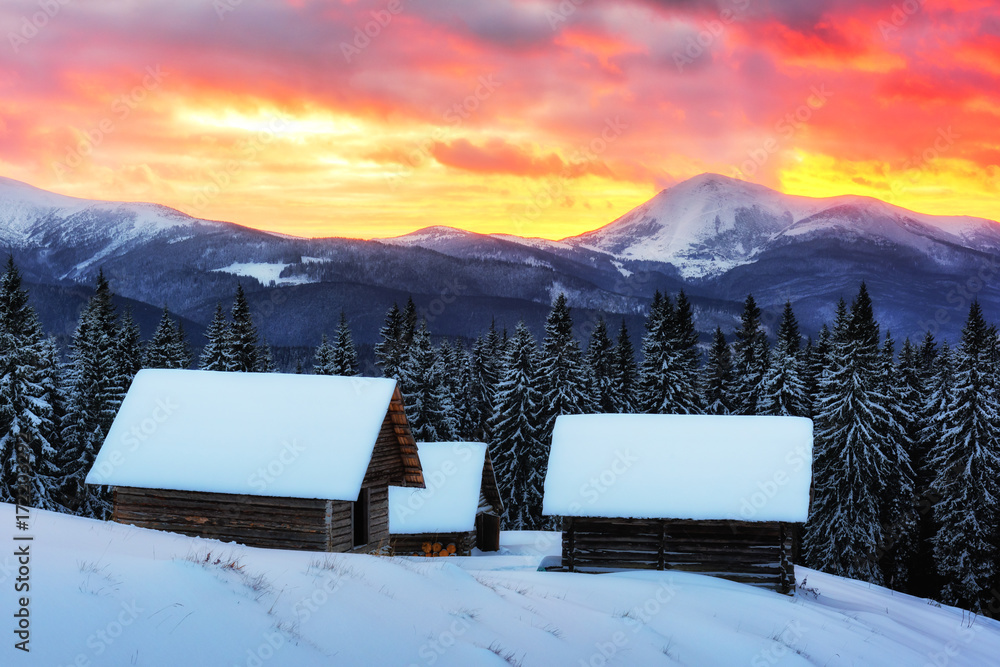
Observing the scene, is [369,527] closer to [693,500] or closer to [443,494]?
[693,500]

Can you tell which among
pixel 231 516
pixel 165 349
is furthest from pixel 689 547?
pixel 165 349

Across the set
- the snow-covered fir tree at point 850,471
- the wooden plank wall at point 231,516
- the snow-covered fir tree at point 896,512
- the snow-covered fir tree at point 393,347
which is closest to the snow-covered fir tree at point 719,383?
the snow-covered fir tree at point 850,471

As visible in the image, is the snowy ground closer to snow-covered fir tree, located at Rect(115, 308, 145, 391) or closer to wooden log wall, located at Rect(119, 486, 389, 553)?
wooden log wall, located at Rect(119, 486, 389, 553)

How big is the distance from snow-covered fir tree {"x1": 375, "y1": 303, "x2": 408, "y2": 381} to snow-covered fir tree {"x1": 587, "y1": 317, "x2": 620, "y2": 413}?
44.6 feet

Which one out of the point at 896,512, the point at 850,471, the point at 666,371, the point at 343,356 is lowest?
the point at 896,512

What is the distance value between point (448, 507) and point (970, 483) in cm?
2893

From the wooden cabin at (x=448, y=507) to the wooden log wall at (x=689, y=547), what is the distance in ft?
32.8

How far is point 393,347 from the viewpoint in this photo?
190ft

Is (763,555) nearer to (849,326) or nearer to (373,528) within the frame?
(373,528)

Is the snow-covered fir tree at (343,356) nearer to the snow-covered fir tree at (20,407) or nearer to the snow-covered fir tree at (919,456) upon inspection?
the snow-covered fir tree at (20,407)

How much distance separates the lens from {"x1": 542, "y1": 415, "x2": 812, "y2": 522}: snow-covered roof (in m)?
24.7

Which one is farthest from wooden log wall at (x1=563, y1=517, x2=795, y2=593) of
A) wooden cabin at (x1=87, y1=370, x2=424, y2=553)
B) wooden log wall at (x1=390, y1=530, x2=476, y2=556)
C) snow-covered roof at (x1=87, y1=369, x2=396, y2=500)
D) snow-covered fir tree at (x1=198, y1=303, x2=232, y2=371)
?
snow-covered fir tree at (x1=198, y1=303, x2=232, y2=371)

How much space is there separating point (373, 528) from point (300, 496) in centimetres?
336

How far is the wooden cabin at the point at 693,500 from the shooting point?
80.7ft
